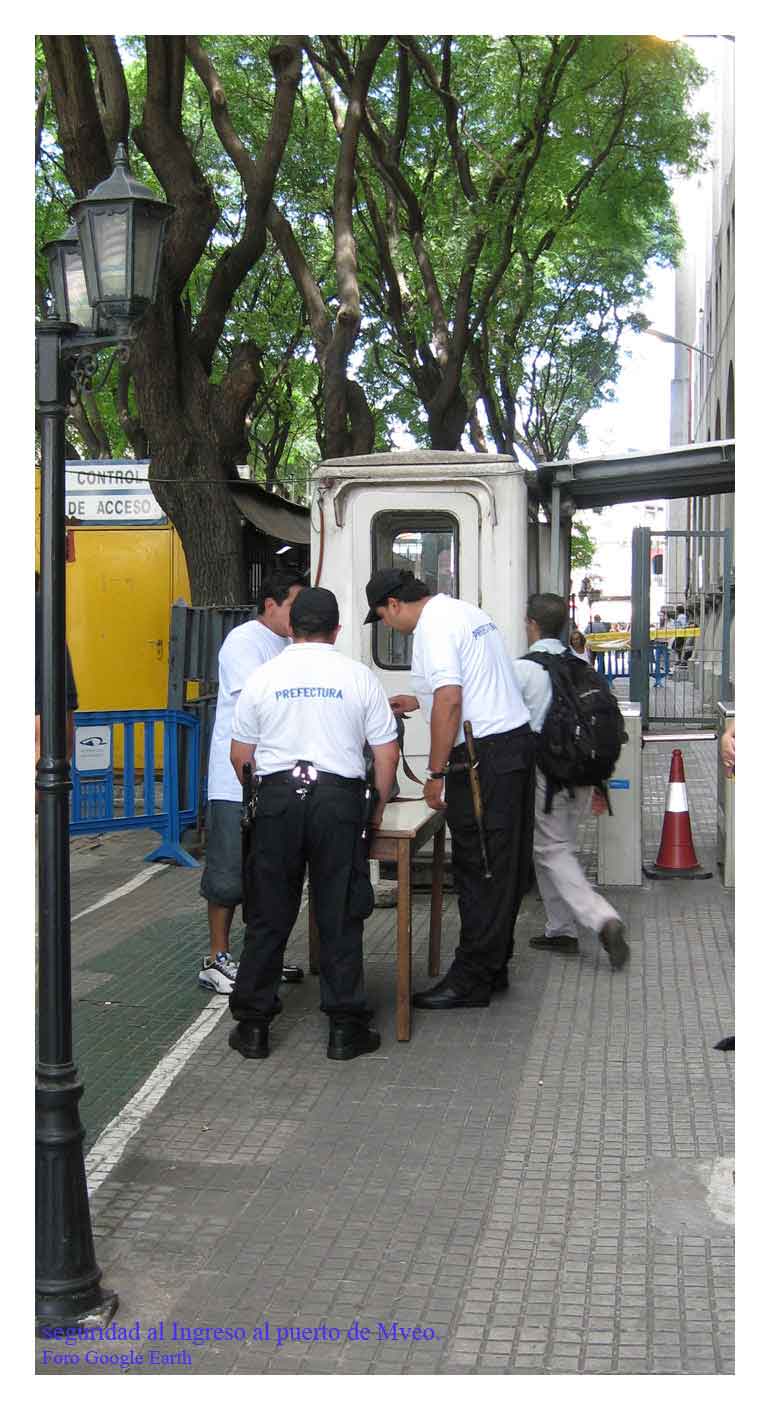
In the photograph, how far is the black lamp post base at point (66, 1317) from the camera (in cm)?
392

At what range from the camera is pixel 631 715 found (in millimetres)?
9562

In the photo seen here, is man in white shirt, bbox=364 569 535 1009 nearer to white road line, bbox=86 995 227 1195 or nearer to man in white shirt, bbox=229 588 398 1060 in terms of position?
man in white shirt, bbox=229 588 398 1060

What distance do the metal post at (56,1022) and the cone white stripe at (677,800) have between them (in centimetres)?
643

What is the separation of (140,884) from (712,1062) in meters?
5.04

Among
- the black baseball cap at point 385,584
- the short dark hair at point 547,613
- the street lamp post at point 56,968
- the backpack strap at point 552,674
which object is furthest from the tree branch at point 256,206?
the street lamp post at point 56,968

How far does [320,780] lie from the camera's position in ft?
19.5

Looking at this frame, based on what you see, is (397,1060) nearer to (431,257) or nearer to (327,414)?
(327,414)

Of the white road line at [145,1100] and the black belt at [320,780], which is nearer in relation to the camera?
the white road line at [145,1100]

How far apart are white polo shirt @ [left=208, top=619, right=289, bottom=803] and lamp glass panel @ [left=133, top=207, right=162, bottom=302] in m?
1.94

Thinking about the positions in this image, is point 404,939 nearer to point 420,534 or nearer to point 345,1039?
point 345,1039

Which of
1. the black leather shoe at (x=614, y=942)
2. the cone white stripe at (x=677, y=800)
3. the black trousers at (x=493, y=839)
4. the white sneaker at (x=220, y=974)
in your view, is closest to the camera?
the black trousers at (x=493, y=839)

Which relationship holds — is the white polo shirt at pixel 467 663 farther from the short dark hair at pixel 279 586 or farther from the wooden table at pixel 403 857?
the short dark hair at pixel 279 586
